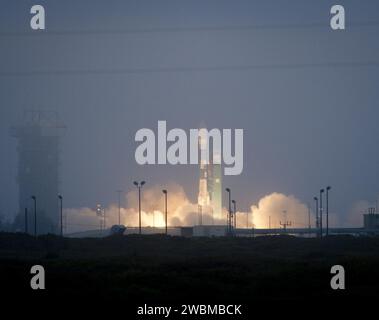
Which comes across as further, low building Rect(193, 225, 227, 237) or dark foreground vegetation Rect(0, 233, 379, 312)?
low building Rect(193, 225, 227, 237)

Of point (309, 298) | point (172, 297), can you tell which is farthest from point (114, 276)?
point (309, 298)

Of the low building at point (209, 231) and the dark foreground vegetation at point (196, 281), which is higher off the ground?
the dark foreground vegetation at point (196, 281)

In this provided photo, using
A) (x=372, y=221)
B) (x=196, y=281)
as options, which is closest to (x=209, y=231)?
(x=372, y=221)

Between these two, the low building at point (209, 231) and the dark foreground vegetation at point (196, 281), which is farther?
the low building at point (209, 231)

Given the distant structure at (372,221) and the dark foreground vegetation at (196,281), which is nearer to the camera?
the dark foreground vegetation at (196,281)

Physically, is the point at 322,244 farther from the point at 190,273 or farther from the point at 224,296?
the point at 224,296

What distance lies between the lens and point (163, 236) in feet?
388

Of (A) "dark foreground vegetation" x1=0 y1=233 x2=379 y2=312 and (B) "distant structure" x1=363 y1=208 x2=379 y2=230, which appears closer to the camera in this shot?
(A) "dark foreground vegetation" x1=0 y1=233 x2=379 y2=312

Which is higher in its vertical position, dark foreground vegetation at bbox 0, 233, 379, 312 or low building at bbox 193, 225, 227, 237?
dark foreground vegetation at bbox 0, 233, 379, 312

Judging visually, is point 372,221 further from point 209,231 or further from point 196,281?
point 196,281
